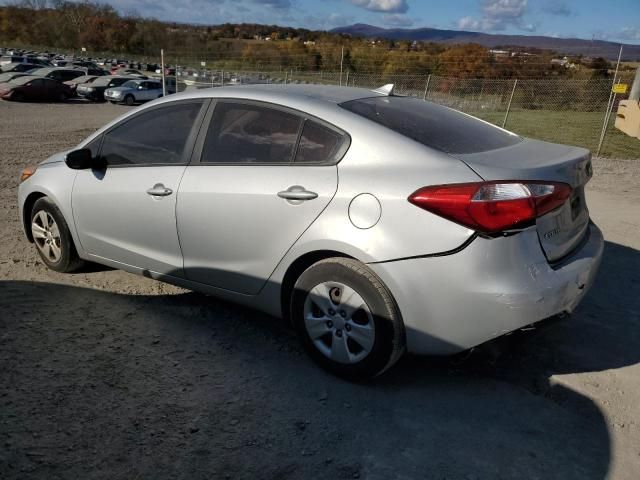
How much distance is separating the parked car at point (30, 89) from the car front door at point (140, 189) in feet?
82.8

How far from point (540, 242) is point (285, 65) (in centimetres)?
2406

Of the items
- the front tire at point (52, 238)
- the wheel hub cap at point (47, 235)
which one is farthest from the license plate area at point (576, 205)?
the wheel hub cap at point (47, 235)

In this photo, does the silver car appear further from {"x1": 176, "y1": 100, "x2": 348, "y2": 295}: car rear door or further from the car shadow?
the car shadow

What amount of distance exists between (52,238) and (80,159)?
853 mm

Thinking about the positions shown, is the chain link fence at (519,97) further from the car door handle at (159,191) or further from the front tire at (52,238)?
the car door handle at (159,191)

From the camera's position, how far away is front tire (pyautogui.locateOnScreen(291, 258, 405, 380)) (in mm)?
2906

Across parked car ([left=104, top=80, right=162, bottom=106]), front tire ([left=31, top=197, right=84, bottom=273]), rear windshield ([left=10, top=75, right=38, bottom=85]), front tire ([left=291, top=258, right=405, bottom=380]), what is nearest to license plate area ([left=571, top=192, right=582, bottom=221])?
front tire ([left=291, top=258, right=405, bottom=380])

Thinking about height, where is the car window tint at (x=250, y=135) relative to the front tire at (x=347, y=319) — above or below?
above

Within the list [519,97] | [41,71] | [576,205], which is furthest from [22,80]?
[576,205]

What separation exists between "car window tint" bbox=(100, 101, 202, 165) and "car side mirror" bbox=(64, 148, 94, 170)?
0.10 meters

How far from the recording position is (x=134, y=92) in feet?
92.0

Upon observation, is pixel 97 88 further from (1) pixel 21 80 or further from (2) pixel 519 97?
(2) pixel 519 97

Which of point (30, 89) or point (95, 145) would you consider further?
point (30, 89)

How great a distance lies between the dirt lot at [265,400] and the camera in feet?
8.27
